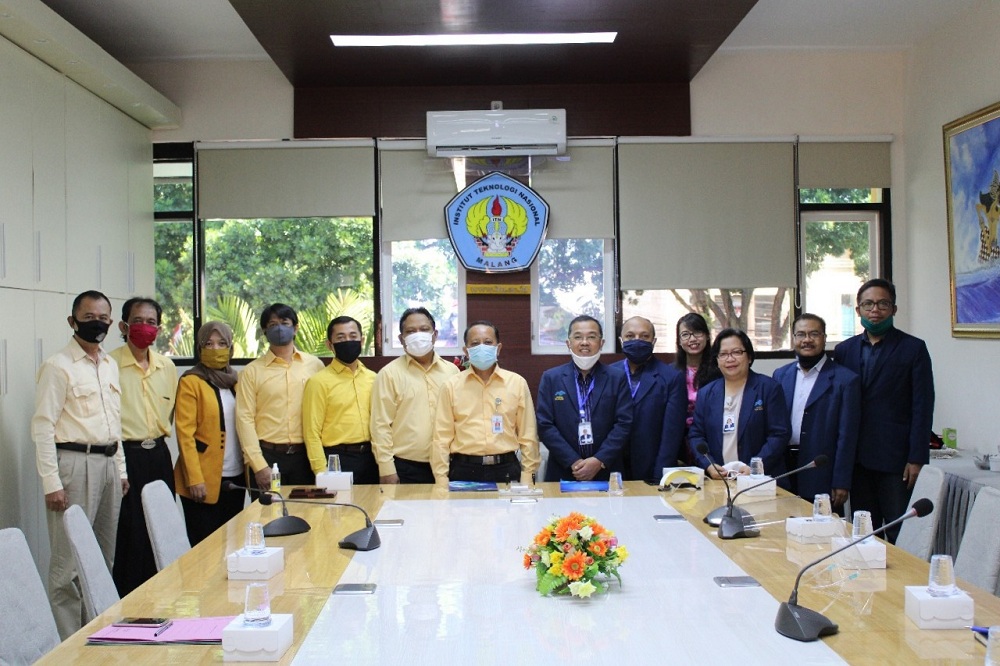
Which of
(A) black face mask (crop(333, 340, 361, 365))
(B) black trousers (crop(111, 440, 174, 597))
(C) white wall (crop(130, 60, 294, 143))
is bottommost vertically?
(B) black trousers (crop(111, 440, 174, 597))

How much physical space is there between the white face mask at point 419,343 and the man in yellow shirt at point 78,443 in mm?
1604

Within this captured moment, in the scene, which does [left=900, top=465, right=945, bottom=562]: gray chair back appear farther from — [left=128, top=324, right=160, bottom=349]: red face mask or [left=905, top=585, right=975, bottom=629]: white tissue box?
[left=128, top=324, right=160, bottom=349]: red face mask

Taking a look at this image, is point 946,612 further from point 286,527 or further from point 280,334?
point 280,334

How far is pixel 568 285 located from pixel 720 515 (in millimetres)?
3699

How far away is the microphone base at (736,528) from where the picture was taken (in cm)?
318

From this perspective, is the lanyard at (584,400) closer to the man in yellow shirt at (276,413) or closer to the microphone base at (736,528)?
the man in yellow shirt at (276,413)

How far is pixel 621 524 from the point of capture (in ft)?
11.4

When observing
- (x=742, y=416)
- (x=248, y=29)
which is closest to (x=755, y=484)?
(x=742, y=416)

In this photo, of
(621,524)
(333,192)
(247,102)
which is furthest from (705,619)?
(247,102)

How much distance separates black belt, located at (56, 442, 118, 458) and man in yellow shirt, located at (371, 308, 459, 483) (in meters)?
1.37

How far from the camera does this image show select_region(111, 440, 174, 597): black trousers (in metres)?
4.86

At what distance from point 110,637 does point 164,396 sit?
3.08 m

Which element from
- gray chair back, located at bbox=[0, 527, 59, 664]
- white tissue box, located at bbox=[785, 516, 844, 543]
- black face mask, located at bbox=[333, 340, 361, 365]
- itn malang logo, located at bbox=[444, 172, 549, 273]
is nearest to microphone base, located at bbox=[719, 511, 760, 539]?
white tissue box, located at bbox=[785, 516, 844, 543]

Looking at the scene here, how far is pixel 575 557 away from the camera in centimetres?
249
